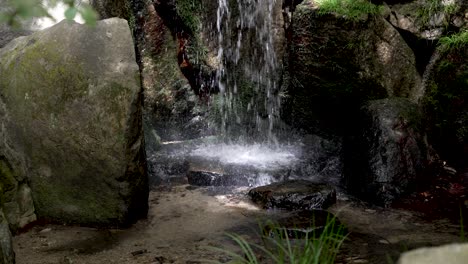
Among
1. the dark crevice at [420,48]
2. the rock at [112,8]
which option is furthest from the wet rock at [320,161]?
the rock at [112,8]

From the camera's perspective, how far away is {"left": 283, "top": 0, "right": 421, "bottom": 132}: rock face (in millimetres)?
5422

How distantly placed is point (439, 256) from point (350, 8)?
4916mm

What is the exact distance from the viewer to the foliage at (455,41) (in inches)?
196

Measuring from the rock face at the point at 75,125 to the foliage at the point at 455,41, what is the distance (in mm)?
3737

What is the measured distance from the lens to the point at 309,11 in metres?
5.58

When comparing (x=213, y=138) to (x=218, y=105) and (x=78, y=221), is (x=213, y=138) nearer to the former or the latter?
(x=218, y=105)

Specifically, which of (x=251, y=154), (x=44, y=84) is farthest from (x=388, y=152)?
(x=44, y=84)

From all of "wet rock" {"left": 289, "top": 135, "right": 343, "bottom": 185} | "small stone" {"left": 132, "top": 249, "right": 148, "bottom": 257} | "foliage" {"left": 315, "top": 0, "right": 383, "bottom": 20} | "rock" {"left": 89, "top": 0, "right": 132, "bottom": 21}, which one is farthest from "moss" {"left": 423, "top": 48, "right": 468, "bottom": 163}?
"rock" {"left": 89, "top": 0, "right": 132, "bottom": 21}

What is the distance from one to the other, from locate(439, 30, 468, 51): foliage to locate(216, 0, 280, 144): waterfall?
88.5 inches

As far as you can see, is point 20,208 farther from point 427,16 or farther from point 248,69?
point 427,16

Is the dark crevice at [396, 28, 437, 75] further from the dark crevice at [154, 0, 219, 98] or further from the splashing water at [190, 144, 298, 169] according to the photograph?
the dark crevice at [154, 0, 219, 98]

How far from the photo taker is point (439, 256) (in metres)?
0.98

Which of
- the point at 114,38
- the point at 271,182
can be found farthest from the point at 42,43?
the point at 271,182

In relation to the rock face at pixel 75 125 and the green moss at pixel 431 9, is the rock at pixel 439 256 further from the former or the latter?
the green moss at pixel 431 9
